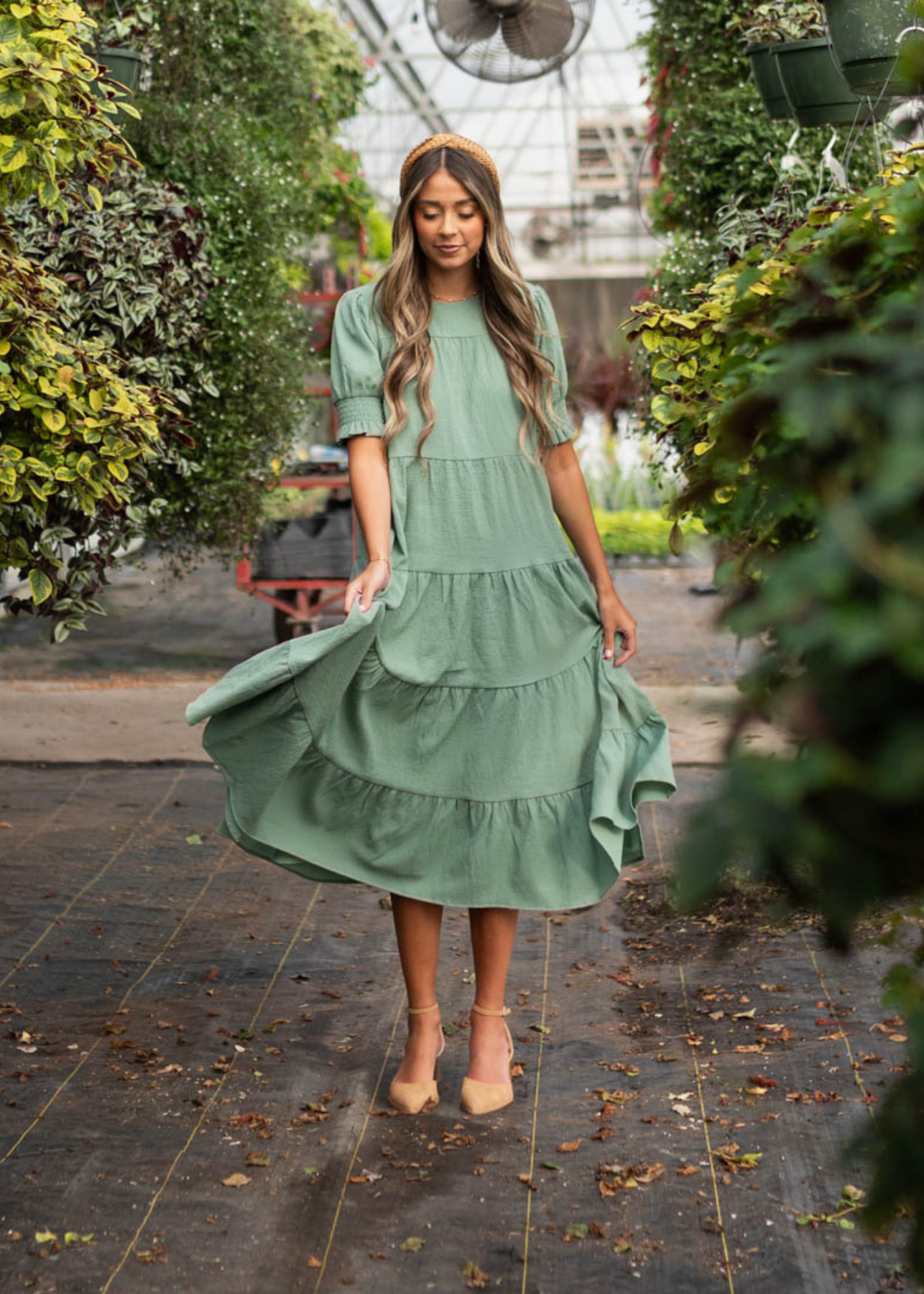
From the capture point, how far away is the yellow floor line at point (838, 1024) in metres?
2.74

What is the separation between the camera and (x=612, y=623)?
285 centimetres

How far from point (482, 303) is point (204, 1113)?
1.47 m

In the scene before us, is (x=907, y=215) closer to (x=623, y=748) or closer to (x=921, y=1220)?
(x=921, y=1220)

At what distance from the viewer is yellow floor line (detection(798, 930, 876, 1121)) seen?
2.74 metres

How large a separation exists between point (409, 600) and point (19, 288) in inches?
Answer: 42.7

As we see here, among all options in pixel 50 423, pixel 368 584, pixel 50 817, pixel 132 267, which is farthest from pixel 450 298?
pixel 50 817

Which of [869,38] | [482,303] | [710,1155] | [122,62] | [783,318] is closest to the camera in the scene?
[783,318]

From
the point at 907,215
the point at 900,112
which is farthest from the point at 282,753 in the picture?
the point at 900,112

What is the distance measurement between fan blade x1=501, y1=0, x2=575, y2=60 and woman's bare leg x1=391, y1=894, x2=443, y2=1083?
18.2 feet

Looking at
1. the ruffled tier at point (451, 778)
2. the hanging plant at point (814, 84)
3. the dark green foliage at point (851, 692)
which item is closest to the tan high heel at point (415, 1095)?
the ruffled tier at point (451, 778)

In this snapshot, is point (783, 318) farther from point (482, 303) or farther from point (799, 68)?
point (799, 68)

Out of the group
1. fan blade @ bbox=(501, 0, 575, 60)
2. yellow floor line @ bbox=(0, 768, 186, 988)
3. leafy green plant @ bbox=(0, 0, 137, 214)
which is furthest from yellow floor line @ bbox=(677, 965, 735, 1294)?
fan blade @ bbox=(501, 0, 575, 60)

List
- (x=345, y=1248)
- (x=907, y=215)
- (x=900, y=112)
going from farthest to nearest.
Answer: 1. (x=900, y=112)
2. (x=345, y=1248)
3. (x=907, y=215)

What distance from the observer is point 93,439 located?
337 centimetres
